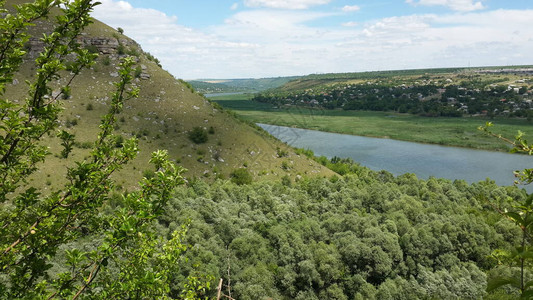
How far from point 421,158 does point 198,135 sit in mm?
45538

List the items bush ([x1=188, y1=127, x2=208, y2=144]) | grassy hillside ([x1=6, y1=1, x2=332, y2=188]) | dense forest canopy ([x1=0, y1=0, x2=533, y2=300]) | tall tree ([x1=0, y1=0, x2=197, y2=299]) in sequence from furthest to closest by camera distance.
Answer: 1. bush ([x1=188, y1=127, x2=208, y2=144])
2. grassy hillside ([x1=6, y1=1, x2=332, y2=188])
3. dense forest canopy ([x1=0, y1=0, x2=533, y2=300])
4. tall tree ([x1=0, y1=0, x2=197, y2=299])

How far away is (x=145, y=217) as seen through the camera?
397 cm

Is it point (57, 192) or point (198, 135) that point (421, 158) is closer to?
point (198, 135)

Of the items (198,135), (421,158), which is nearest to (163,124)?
(198,135)

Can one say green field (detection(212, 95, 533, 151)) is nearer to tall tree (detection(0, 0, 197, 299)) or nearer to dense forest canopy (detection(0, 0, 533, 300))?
dense forest canopy (detection(0, 0, 533, 300))

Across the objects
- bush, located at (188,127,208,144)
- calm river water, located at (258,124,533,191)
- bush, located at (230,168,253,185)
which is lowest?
calm river water, located at (258,124,533,191)

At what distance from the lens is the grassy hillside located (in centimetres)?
3697

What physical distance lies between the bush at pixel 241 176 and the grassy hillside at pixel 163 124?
0.91 meters

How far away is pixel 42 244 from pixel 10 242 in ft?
2.04

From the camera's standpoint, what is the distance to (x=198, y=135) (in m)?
41.8

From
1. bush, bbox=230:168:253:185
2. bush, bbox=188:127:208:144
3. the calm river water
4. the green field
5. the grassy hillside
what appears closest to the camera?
the grassy hillside

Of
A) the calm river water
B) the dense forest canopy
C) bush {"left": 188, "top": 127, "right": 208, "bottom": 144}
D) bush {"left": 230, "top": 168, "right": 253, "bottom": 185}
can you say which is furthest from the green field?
bush {"left": 230, "top": 168, "right": 253, "bottom": 185}

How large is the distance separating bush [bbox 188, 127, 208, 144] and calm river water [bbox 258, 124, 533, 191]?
31278 mm

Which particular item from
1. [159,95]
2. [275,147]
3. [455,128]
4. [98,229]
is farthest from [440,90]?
[98,229]
